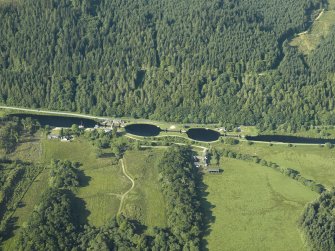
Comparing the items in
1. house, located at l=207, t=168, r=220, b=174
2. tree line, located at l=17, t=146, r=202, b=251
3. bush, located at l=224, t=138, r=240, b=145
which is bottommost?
A: tree line, located at l=17, t=146, r=202, b=251

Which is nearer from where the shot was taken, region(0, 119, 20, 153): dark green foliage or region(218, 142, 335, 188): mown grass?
region(218, 142, 335, 188): mown grass

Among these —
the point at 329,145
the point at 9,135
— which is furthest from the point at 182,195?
the point at 9,135

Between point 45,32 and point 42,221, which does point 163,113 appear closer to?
point 45,32

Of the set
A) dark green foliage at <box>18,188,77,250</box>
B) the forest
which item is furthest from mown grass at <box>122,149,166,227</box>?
the forest

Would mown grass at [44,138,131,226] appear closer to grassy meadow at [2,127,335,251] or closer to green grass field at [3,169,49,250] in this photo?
grassy meadow at [2,127,335,251]

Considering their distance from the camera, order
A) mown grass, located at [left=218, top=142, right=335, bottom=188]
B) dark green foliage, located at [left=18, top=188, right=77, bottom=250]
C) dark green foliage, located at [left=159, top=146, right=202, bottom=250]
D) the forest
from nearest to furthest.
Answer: dark green foliage, located at [left=18, top=188, right=77, bottom=250], dark green foliage, located at [left=159, top=146, right=202, bottom=250], mown grass, located at [left=218, top=142, right=335, bottom=188], the forest
